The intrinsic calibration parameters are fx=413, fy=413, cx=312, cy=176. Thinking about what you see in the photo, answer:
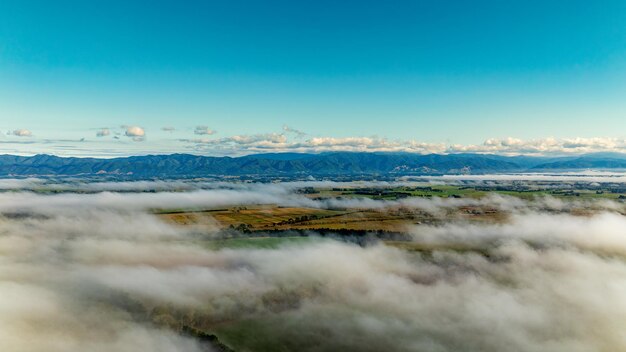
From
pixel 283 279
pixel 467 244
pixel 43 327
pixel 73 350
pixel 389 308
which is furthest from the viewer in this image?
pixel 467 244

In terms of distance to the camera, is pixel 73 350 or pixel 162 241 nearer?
pixel 73 350

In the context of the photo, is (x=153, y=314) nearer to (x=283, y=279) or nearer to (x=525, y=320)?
(x=283, y=279)

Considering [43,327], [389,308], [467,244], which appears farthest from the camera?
[467,244]

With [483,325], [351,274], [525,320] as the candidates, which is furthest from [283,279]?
[525,320]

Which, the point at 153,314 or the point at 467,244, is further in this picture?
the point at 467,244

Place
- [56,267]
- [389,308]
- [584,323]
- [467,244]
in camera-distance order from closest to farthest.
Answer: [584,323] → [389,308] → [56,267] → [467,244]

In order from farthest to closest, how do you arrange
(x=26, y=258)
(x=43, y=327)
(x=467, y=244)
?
(x=467, y=244) < (x=26, y=258) < (x=43, y=327)

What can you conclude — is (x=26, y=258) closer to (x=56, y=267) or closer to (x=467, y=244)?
(x=56, y=267)

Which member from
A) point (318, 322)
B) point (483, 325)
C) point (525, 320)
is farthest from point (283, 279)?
point (525, 320)
